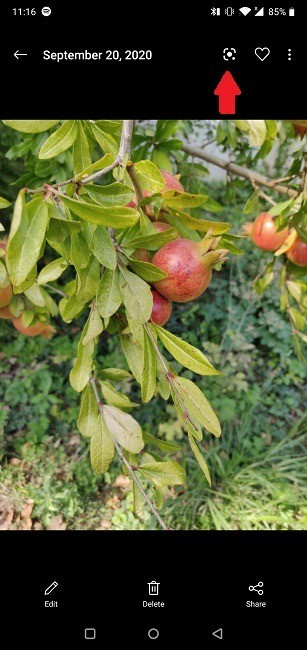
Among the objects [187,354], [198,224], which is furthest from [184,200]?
[187,354]

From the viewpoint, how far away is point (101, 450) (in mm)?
455

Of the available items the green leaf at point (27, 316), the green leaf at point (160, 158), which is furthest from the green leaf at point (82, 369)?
the green leaf at point (160, 158)

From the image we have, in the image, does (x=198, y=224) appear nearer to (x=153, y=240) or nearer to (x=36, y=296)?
(x=153, y=240)

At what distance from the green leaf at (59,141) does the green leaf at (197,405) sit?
0.21 meters

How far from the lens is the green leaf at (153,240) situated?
357 mm

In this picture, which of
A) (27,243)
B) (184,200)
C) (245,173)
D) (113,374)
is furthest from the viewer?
(245,173)

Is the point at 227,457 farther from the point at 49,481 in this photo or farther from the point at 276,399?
the point at 49,481

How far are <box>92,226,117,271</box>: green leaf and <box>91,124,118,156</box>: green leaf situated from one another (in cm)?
11

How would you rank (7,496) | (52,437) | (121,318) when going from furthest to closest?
(52,437) → (7,496) → (121,318)

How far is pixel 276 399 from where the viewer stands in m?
1.32

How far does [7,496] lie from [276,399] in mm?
876

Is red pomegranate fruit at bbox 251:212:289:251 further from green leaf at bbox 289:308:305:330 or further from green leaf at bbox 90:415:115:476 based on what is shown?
green leaf at bbox 90:415:115:476

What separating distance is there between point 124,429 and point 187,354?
0.41ft
